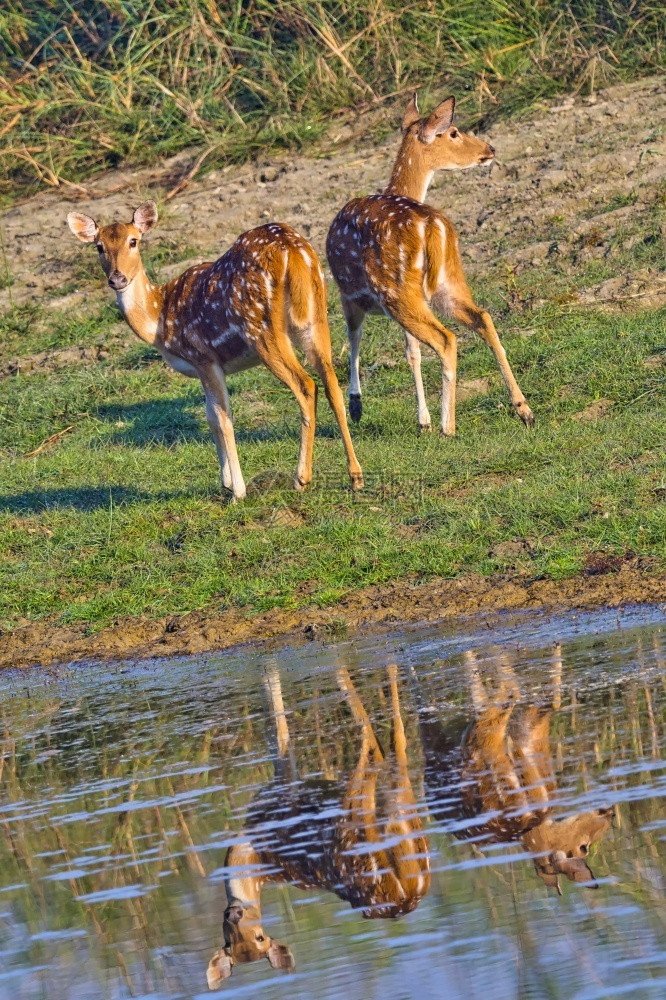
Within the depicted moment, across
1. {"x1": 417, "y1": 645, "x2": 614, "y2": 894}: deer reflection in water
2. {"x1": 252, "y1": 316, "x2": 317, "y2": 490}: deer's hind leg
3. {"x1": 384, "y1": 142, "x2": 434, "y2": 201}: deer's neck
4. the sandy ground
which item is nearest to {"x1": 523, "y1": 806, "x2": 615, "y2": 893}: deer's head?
{"x1": 417, "y1": 645, "x2": 614, "y2": 894}: deer reflection in water

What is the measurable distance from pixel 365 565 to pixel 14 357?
7.02m

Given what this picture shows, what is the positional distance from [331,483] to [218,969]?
6178 millimetres

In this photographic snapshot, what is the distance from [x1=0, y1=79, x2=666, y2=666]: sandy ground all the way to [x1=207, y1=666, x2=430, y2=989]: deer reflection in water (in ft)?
26.0

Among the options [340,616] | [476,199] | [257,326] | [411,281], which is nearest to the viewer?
[340,616]

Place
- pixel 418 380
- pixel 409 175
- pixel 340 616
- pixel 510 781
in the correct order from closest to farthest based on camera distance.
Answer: pixel 510 781 < pixel 340 616 < pixel 418 380 < pixel 409 175

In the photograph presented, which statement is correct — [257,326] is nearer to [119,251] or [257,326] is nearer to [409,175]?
[119,251]

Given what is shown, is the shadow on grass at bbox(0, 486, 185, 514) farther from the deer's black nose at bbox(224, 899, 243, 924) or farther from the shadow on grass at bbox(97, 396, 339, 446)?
the deer's black nose at bbox(224, 899, 243, 924)

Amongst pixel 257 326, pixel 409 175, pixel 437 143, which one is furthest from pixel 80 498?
pixel 437 143

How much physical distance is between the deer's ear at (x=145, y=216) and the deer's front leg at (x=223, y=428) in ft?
4.66

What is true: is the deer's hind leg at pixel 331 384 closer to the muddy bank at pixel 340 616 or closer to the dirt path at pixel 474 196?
the muddy bank at pixel 340 616

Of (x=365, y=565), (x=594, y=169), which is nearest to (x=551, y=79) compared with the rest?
(x=594, y=169)

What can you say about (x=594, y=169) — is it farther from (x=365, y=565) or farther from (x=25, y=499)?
(x=365, y=565)

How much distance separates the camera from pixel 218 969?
12.1 feet

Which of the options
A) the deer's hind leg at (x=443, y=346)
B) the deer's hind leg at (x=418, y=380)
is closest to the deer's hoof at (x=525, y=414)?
the deer's hind leg at (x=443, y=346)
